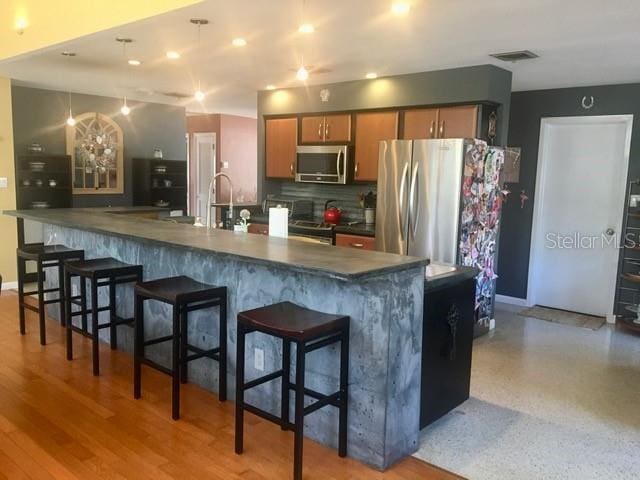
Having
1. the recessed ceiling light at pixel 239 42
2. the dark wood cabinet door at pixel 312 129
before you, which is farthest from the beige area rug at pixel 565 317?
the recessed ceiling light at pixel 239 42

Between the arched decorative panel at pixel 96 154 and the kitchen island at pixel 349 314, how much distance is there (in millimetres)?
4258

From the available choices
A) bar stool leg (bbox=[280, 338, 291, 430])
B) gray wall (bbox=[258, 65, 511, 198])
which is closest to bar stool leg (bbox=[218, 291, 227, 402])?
bar stool leg (bbox=[280, 338, 291, 430])

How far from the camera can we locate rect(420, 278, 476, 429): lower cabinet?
280 cm

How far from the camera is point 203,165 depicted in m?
9.95

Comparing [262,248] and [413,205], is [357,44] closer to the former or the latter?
[413,205]

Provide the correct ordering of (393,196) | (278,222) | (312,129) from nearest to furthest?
1. (278,222)
2. (393,196)
3. (312,129)

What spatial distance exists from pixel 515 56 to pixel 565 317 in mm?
2814

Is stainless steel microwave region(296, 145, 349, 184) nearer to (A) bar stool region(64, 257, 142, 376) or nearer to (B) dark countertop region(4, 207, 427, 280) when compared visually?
(B) dark countertop region(4, 207, 427, 280)

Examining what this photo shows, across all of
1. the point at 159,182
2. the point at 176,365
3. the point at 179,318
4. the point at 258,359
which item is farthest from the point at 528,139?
the point at 159,182

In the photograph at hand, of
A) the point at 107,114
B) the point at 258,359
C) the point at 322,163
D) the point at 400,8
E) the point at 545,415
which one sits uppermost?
the point at 400,8

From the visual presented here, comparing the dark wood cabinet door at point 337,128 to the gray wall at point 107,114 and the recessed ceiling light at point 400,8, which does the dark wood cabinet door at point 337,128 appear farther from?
the gray wall at point 107,114

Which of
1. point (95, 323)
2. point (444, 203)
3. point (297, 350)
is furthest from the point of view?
point (444, 203)

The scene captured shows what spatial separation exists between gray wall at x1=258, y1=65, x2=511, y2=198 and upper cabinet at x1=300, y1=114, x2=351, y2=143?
10 centimetres

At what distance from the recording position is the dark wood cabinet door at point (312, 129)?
231 inches
